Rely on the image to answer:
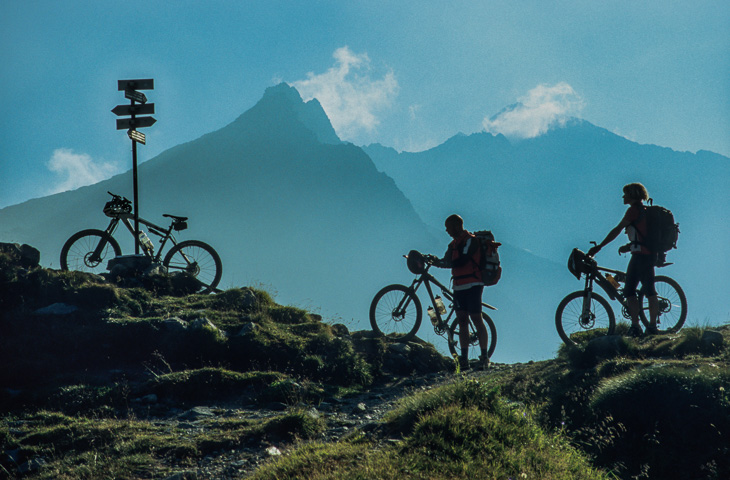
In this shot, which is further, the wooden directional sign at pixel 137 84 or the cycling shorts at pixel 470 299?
the wooden directional sign at pixel 137 84

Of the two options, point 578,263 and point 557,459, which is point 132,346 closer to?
point 557,459

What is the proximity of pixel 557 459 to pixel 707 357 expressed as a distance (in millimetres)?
4600

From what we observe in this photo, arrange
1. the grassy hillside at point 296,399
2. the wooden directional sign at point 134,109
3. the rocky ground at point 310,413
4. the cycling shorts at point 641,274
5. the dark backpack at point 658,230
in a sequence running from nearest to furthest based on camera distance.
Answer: the grassy hillside at point 296,399
the rocky ground at point 310,413
the dark backpack at point 658,230
the cycling shorts at point 641,274
the wooden directional sign at point 134,109

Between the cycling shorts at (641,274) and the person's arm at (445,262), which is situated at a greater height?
the person's arm at (445,262)

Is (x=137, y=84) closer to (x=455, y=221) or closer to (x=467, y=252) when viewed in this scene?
(x=455, y=221)

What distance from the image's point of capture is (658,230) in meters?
10.2

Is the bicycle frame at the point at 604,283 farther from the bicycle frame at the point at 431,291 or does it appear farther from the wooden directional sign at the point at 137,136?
the wooden directional sign at the point at 137,136

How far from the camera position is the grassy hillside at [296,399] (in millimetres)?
5875

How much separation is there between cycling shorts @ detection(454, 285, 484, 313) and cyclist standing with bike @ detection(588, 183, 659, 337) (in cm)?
254

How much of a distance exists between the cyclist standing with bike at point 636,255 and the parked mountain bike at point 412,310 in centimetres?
320

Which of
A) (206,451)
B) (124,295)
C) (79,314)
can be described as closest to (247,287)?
(124,295)

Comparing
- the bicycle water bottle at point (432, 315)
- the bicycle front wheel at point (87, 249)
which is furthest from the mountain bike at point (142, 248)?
the bicycle water bottle at point (432, 315)

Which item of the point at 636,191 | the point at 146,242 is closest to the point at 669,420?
the point at 636,191

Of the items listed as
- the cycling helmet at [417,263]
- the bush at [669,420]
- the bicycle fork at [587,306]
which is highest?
the cycling helmet at [417,263]
